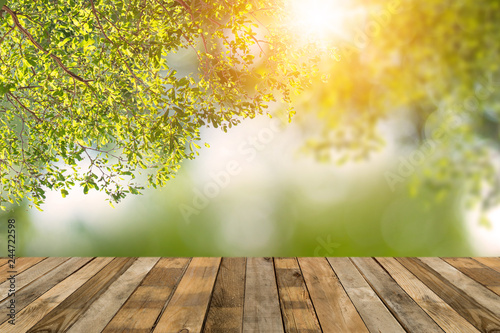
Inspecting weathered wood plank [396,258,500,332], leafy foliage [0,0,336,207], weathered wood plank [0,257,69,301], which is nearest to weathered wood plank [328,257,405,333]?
weathered wood plank [396,258,500,332]

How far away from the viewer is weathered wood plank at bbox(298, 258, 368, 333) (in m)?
2.46

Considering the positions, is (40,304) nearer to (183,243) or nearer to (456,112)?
(183,243)

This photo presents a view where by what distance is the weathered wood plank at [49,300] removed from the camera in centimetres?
245

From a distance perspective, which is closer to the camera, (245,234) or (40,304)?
(40,304)

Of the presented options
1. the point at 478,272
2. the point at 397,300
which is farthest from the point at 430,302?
the point at 478,272

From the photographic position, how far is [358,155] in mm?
4012

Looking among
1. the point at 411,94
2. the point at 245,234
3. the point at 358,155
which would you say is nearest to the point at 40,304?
the point at 245,234

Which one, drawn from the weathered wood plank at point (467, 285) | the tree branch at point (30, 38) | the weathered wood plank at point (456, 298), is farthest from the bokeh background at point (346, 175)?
the tree branch at point (30, 38)

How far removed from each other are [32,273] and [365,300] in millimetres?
2302

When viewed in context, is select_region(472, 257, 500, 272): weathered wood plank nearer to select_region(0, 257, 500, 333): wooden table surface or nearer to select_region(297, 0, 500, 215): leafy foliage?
select_region(0, 257, 500, 333): wooden table surface

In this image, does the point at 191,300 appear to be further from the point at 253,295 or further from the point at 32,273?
the point at 32,273

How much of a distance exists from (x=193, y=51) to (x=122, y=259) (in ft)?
5.73

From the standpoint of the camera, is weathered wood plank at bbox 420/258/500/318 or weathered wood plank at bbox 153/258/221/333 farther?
weathered wood plank at bbox 420/258/500/318

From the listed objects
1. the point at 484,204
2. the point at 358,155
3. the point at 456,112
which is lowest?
the point at 484,204
